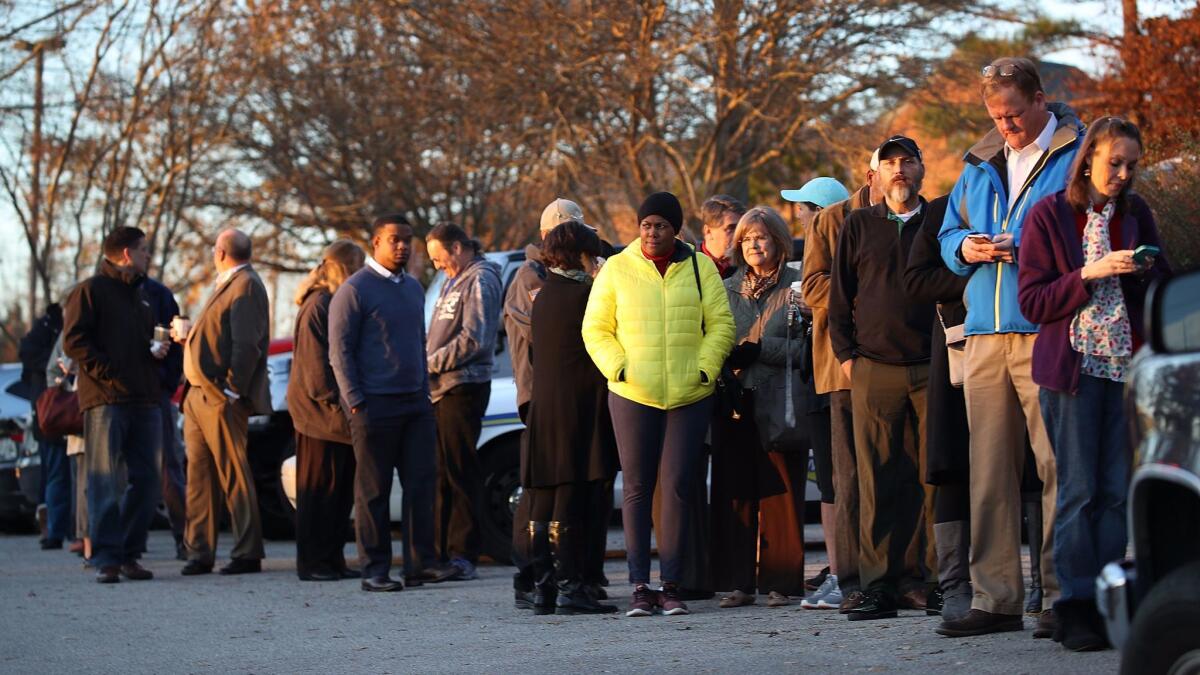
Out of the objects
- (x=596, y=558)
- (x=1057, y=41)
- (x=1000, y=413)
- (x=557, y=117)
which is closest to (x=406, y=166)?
(x=557, y=117)

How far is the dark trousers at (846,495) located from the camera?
8328 mm

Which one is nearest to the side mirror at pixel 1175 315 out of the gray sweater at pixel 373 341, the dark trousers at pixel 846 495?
the dark trousers at pixel 846 495

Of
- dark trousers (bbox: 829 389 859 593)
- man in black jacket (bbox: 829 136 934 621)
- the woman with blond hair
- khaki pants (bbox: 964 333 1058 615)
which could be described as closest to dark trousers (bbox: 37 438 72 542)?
the woman with blond hair

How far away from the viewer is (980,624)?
698 cm

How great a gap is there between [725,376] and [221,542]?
6.91 m

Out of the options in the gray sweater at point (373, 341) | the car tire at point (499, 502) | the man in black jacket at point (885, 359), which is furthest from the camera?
the car tire at point (499, 502)

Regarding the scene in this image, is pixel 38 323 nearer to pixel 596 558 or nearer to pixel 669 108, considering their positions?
pixel 596 558

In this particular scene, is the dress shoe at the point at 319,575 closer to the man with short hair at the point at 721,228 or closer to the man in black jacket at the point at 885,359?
the man with short hair at the point at 721,228


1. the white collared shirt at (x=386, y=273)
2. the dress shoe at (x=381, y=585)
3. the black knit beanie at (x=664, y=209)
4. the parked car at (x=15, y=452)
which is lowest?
the dress shoe at (x=381, y=585)

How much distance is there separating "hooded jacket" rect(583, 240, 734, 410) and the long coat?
18cm

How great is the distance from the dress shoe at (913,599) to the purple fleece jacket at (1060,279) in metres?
2.07

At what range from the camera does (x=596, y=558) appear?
915cm

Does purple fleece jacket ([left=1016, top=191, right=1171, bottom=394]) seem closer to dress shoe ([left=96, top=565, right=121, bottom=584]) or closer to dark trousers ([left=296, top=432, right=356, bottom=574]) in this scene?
dark trousers ([left=296, top=432, right=356, bottom=574])

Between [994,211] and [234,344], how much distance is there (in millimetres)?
5959
